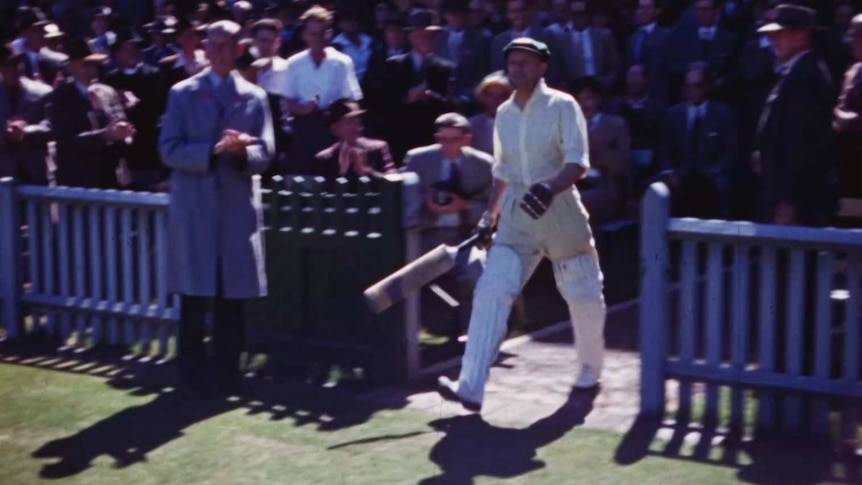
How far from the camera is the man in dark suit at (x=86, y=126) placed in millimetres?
11336

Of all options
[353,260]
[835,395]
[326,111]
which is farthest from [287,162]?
[835,395]

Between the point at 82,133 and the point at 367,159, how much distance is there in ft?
7.54

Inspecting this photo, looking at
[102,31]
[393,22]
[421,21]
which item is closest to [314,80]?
[421,21]

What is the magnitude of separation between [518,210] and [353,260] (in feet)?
4.04

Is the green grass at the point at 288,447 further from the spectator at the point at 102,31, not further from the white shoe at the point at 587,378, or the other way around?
the spectator at the point at 102,31

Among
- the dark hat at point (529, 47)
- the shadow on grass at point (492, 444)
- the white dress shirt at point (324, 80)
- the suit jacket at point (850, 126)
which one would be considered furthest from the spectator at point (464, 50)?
the shadow on grass at point (492, 444)

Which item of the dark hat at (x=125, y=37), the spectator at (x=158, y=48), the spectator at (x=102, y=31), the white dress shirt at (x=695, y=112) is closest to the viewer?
the white dress shirt at (x=695, y=112)

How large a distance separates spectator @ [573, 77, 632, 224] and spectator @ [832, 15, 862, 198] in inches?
76.3

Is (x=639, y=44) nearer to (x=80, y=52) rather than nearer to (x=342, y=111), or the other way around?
(x=342, y=111)

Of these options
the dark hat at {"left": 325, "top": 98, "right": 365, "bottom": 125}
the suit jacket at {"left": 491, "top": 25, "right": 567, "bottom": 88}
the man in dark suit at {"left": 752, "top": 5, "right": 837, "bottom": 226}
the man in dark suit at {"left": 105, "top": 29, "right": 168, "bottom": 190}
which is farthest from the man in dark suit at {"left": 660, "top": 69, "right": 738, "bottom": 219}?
the man in dark suit at {"left": 105, "top": 29, "right": 168, "bottom": 190}

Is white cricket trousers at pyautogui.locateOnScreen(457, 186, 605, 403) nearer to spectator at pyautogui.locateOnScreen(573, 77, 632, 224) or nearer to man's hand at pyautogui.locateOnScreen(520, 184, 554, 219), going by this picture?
man's hand at pyautogui.locateOnScreen(520, 184, 554, 219)

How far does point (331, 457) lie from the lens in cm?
717

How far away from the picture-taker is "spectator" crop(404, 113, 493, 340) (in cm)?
948

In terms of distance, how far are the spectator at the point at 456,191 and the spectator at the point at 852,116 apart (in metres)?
2.31
